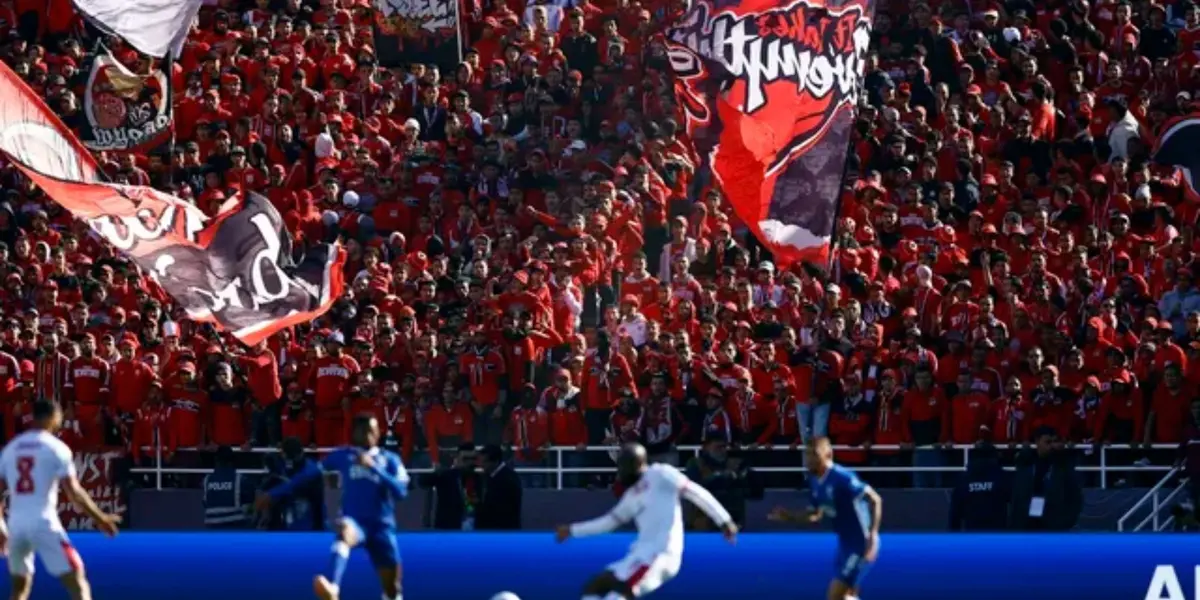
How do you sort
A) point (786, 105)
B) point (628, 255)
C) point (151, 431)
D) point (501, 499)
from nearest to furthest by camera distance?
point (786, 105) → point (501, 499) → point (151, 431) → point (628, 255)

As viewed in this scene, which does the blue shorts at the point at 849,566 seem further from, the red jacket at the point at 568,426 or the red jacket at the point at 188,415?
the red jacket at the point at 188,415

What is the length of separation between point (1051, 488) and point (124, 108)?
9659 millimetres

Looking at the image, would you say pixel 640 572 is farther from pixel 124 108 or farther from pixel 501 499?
pixel 124 108

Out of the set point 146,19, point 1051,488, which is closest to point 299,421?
point 146,19

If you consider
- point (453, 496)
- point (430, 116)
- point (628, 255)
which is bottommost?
point (453, 496)

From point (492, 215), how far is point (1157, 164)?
642 centimetres

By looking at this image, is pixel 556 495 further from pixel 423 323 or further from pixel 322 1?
pixel 322 1

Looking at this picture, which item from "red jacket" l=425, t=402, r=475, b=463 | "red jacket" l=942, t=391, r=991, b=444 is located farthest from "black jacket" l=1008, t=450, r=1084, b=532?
"red jacket" l=425, t=402, r=475, b=463

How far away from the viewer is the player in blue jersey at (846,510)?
61.5ft

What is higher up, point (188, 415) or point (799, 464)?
point (188, 415)

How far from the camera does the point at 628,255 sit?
25.1 metres

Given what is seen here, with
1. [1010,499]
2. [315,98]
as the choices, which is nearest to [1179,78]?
[1010,499]

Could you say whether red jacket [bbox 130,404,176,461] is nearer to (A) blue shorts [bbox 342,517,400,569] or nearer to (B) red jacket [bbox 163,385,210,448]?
(B) red jacket [bbox 163,385,210,448]

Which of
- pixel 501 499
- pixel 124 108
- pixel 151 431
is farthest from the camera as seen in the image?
pixel 124 108
